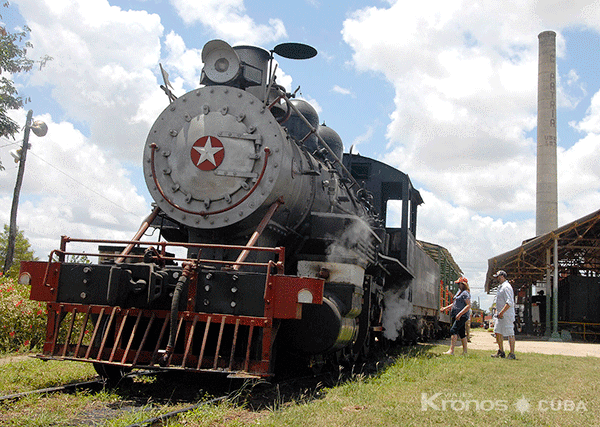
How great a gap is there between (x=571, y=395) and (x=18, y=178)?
16794 mm

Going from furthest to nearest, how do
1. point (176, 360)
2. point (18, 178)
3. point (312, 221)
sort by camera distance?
1. point (18, 178)
2. point (312, 221)
3. point (176, 360)

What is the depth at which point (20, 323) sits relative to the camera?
29.0 ft

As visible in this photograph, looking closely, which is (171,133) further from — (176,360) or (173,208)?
(176,360)

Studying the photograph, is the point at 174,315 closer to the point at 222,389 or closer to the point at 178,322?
the point at 178,322

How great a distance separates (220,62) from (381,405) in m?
4.00

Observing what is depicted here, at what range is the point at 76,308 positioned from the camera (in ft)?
16.8

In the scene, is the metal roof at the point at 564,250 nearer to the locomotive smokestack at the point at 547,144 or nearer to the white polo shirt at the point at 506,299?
the white polo shirt at the point at 506,299

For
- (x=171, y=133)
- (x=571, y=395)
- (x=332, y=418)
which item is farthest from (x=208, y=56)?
(x=571, y=395)

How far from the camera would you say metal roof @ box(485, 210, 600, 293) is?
1977cm

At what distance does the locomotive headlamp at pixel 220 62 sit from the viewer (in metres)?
6.29

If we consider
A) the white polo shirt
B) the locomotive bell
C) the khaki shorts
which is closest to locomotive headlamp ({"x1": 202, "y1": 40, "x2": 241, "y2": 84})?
the locomotive bell

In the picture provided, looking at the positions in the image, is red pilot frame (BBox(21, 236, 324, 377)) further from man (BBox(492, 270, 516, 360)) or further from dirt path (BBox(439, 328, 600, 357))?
dirt path (BBox(439, 328, 600, 357))

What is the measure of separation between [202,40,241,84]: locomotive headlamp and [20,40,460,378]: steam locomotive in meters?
0.01

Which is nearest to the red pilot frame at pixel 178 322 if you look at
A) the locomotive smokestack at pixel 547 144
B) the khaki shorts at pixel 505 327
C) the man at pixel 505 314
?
the man at pixel 505 314
